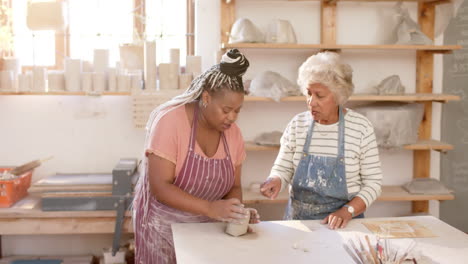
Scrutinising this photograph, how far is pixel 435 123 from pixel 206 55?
5.83 ft

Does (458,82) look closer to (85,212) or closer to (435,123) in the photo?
(435,123)

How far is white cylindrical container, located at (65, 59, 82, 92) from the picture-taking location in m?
3.29

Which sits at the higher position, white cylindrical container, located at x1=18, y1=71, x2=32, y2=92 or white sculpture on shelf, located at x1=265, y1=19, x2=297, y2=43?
white sculpture on shelf, located at x1=265, y1=19, x2=297, y2=43

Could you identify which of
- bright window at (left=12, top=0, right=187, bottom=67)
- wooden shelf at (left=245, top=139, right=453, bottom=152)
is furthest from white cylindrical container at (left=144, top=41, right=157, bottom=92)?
wooden shelf at (left=245, top=139, right=453, bottom=152)

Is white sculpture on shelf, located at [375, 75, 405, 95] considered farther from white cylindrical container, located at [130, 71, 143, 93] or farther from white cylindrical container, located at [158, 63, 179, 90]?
white cylindrical container, located at [130, 71, 143, 93]

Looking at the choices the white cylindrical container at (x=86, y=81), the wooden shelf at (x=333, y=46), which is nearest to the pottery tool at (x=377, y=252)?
the wooden shelf at (x=333, y=46)

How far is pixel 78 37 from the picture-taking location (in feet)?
12.0

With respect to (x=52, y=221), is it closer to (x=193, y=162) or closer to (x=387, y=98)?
(x=193, y=162)

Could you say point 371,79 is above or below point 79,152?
above

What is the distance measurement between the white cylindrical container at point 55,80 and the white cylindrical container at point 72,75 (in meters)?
0.04

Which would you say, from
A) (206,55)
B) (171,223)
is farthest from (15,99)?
(171,223)

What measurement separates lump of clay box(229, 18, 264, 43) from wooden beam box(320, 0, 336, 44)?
515 millimetres

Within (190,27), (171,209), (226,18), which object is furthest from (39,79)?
(171,209)

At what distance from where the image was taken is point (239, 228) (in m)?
1.91
